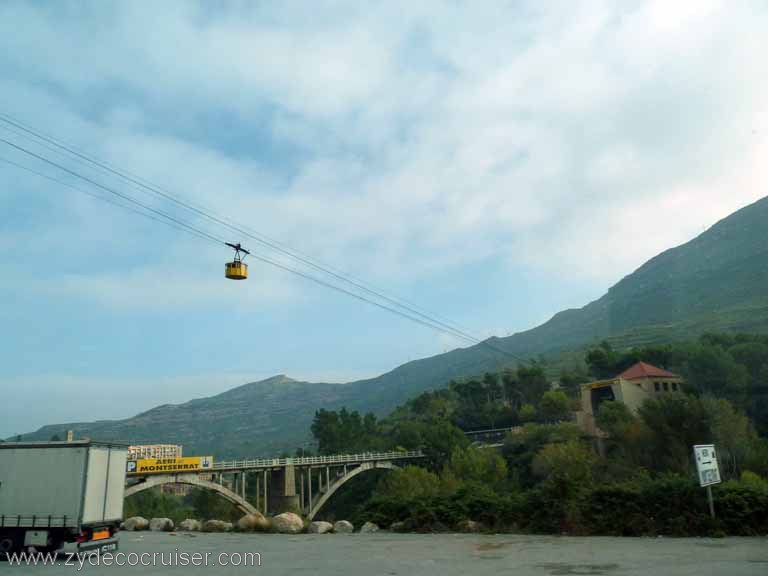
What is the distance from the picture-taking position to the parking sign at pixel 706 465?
12568 mm

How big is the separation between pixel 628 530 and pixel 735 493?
2598 mm

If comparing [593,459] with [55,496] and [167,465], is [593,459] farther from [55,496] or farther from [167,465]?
[55,496]

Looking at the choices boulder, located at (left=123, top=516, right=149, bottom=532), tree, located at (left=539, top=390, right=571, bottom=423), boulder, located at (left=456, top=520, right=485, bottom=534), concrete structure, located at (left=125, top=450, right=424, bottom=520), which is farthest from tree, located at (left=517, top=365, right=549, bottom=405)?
boulder, located at (left=456, top=520, right=485, bottom=534)

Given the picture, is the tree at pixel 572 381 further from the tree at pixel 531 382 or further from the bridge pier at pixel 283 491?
the bridge pier at pixel 283 491

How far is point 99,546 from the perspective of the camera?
13.3 metres

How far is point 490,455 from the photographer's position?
227 feet

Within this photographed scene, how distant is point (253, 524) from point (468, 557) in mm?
10726

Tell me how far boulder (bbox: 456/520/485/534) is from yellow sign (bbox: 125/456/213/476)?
36553mm

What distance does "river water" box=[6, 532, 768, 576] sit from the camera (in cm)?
973

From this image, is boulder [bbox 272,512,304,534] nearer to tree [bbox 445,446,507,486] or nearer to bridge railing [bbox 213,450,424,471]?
bridge railing [bbox 213,450,424,471]

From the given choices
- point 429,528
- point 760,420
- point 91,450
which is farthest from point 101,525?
point 760,420

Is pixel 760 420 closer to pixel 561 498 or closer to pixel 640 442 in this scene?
pixel 640 442

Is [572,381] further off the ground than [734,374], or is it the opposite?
[572,381]

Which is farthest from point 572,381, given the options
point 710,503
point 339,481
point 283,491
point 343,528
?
point 710,503
